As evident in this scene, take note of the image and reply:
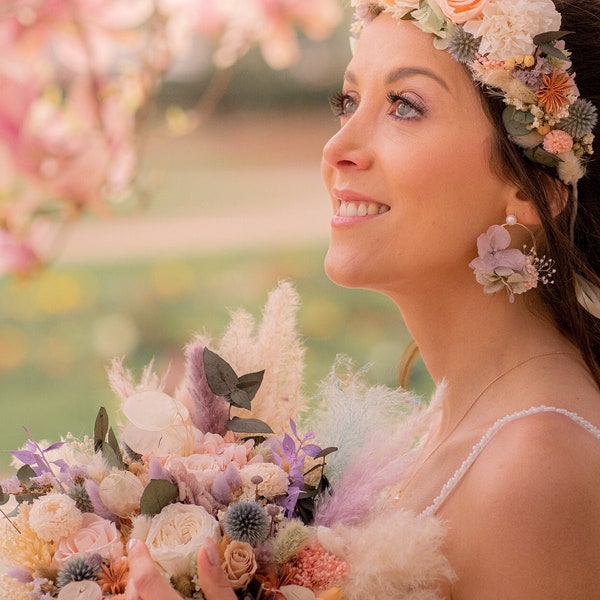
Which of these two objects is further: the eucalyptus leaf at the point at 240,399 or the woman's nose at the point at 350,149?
the woman's nose at the point at 350,149

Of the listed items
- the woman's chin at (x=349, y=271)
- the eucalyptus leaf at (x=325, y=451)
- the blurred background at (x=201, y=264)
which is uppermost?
the woman's chin at (x=349, y=271)

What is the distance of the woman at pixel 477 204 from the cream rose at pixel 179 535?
0.53m

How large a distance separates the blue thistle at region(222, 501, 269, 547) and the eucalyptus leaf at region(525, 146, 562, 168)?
1004 mm

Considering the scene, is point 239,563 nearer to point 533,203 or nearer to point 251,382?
point 251,382

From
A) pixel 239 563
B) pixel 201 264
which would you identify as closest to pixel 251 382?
pixel 239 563

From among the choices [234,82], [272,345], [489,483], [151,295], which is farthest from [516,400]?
[234,82]

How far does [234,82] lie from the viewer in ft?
46.9

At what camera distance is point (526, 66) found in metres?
2.26

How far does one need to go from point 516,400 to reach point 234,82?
12.6m

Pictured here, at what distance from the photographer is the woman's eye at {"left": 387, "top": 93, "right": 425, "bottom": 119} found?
2.29 meters

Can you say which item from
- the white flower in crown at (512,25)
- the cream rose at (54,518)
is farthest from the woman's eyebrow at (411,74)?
the cream rose at (54,518)

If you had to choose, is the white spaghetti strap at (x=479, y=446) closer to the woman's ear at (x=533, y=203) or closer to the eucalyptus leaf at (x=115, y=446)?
the woman's ear at (x=533, y=203)

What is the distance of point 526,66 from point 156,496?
3.94ft

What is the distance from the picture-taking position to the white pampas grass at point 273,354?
7.06 ft
